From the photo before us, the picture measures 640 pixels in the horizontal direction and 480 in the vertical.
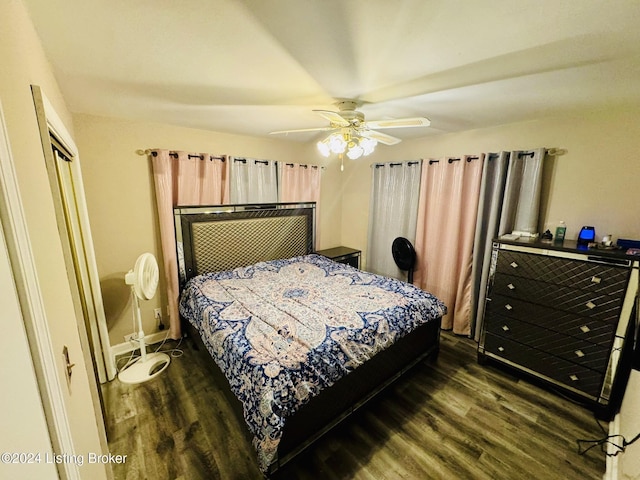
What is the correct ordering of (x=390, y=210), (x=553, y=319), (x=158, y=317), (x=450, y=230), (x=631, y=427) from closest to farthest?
(x=631, y=427), (x=553, y=319), (x=158, y=317), (x=450, y=230), (x=390, y=210)

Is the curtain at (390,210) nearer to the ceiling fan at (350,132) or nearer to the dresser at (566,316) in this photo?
the dresser at (566,316)

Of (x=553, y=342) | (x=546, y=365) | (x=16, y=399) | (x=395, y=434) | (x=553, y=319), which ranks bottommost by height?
(x=395, y=434)

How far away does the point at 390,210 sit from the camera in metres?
3.75

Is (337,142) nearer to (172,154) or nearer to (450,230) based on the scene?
(172,154)

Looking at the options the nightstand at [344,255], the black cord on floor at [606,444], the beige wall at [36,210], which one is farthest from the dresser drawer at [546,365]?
the beige wall at [36,210]

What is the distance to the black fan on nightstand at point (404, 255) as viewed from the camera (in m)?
3.38

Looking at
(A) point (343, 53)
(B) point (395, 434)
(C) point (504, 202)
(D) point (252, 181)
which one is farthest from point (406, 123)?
(B) point (395, 434)

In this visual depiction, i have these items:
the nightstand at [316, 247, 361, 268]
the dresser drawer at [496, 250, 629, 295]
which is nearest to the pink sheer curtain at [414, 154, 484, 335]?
the dresser drawer at [496, 250, 629, 295]

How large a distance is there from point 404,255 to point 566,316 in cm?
168

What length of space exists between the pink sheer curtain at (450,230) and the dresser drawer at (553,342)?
638mm

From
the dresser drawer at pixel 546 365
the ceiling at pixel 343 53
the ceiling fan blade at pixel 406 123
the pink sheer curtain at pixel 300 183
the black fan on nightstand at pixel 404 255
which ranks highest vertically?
the ceiling at pixel 343 53

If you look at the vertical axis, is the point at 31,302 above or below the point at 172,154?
below

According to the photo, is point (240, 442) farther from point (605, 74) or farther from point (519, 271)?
point (605, 74)

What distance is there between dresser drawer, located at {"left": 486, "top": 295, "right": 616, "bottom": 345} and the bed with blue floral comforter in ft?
1.80
